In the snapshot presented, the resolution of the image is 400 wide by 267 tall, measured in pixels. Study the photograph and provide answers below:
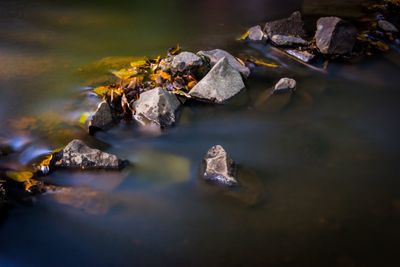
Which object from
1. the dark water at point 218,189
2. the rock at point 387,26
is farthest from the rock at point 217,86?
the rock at point 387,26

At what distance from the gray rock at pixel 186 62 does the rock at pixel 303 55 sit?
2.10 m

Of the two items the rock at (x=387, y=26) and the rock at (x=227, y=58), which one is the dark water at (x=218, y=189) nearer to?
the rock at (x=227, y=58)

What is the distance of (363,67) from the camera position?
6.29m

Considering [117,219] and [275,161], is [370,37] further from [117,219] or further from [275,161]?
[117,219]

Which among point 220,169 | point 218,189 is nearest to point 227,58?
point 220,169

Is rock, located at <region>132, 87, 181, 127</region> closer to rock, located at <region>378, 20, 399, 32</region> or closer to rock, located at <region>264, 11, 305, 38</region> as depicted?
rock, located at <region>264, 11, 305, 38</region>

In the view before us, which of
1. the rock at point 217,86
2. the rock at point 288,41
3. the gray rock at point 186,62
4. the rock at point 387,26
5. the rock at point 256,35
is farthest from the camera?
the rock at point 387,26

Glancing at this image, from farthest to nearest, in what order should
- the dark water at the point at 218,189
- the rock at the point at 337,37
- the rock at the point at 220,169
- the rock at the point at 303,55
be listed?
the rock at the point at 337,37, the rock at the point at 303,55, the rock at the point at 220,169, the dark water at the point at 218,189

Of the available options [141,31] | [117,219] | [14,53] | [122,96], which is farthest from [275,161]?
[14,53]

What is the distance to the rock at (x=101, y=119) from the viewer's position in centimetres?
446

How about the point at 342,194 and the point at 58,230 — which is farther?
the point at 342,194

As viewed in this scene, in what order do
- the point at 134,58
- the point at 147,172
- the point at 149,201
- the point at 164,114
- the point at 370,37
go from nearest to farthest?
the point at 149,201
the point at 147,172
the point at 164,114
the point at 134,58
the point at 370,37

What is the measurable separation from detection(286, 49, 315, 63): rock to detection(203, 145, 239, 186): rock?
3.40 m

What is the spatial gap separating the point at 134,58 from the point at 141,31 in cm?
148
